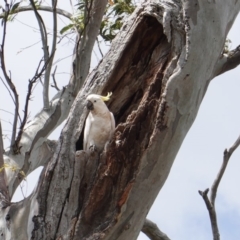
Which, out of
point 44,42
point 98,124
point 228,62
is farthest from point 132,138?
point 44,42

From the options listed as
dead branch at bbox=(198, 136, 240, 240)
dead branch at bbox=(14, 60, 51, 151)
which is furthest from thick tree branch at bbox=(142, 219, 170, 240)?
dead branch at bbox=(14, 60, 51, 151)

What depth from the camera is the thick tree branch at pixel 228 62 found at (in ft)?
7.81

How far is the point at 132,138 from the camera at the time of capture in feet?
6.34

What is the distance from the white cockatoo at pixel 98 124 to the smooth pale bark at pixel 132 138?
0.04 metres

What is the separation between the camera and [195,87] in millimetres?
1979

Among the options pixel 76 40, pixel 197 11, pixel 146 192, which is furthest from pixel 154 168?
pixel 76 40

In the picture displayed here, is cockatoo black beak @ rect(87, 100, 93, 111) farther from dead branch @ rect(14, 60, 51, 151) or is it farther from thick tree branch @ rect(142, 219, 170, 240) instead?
thick tree branch @ rect(142, 219, 170, 240)

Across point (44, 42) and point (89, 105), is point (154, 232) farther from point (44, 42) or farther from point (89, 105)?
point (44, 42)

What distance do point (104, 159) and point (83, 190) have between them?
0.13 meters

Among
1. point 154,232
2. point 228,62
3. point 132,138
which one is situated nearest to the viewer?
point 132,138

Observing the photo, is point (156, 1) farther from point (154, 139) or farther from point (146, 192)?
point (146, 192)

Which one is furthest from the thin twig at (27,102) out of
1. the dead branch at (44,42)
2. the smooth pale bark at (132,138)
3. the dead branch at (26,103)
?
the smooth pale bark at (132,138)

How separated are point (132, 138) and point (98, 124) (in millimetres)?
236

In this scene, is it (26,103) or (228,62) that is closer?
(228,62)
